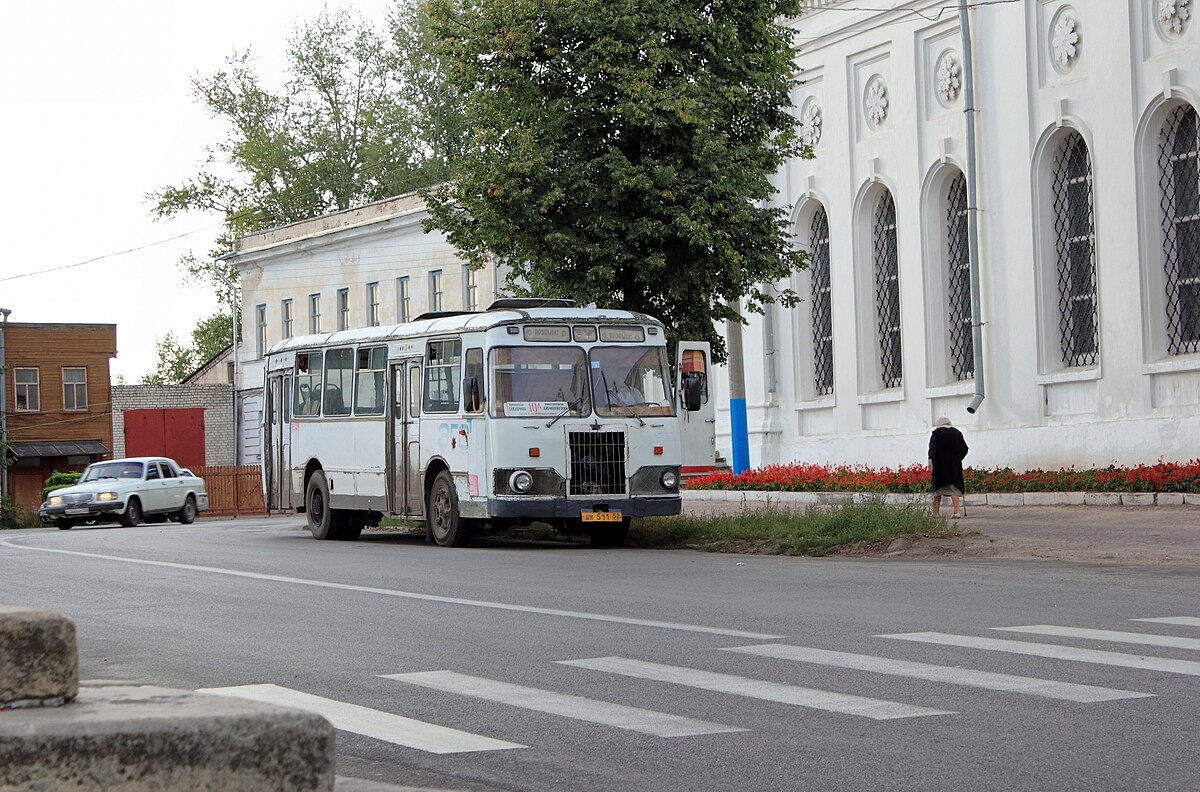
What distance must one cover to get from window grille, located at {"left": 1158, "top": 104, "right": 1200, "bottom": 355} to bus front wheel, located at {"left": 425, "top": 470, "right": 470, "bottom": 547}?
1252 cm

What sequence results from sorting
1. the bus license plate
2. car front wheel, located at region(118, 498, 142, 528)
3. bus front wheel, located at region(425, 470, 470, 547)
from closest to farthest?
the bus license plate, bus front wheel, located at region(425, 470, 470, 547), car front wheel, located at region(118, 498, 142, 528)

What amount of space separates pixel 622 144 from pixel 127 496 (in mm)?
22873

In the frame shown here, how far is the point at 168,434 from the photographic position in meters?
67.2

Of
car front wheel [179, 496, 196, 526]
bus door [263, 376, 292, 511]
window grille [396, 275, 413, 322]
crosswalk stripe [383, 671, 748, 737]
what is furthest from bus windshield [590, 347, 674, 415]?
→ window grille [396, 275, 413, 322]

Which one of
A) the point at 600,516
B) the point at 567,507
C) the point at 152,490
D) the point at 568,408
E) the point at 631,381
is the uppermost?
the point at 631,381

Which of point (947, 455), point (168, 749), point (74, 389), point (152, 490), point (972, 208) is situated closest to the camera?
point (168, 749)

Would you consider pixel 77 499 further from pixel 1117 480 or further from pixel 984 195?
pixel 1117 480

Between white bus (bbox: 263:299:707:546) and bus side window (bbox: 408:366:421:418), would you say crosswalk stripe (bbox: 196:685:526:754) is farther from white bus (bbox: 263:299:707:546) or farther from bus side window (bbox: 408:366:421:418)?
bus side window (bbox: 408:366:421:418)

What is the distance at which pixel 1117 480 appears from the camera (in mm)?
25078

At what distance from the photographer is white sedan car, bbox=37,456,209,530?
41.8 meters

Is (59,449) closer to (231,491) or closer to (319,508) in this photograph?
(231,491)

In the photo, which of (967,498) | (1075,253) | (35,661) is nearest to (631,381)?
(967,498)

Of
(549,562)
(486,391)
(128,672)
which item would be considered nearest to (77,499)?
(486,391)

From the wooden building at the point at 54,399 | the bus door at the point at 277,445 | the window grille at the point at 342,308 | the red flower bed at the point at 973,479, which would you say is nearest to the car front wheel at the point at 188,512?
the window grille at the point at 342,308
